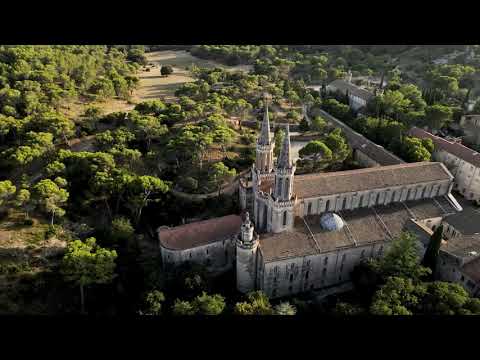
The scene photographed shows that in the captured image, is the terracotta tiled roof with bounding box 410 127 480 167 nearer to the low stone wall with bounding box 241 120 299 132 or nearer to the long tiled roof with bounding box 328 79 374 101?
the long tiled roof with bounding box 328 79 374 101

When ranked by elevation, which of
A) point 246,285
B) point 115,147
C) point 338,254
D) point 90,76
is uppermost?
point 90,76

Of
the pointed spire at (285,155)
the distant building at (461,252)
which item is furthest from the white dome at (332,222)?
the distant building at (461,252)

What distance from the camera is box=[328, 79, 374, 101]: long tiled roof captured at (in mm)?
94394

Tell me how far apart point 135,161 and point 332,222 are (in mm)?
33341

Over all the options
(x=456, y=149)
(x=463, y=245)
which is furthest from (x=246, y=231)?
(x=456, y=149)

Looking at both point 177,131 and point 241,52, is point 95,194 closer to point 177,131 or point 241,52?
point 177,131

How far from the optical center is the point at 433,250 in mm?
43594

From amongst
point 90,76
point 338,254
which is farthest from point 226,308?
point 90,76

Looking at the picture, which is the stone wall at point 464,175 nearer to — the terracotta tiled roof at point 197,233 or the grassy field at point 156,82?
the terracotta tiled roof at point 197,233

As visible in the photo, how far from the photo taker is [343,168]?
68.1 meters

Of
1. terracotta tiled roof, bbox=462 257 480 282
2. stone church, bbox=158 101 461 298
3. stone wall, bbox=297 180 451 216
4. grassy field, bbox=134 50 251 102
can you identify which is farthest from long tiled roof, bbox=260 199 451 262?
grassy field, bbox=134 50 251 102

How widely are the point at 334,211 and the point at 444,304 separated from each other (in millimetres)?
16059

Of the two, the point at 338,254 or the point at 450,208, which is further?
the point at 450,208

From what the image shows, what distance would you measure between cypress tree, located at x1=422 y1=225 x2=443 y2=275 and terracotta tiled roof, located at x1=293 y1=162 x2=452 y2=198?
900cm
